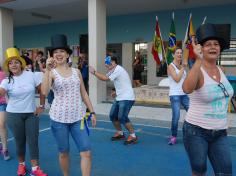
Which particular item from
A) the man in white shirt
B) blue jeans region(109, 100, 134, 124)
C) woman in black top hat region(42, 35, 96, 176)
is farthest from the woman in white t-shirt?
blue jeans region(109, 100, 134, 124)

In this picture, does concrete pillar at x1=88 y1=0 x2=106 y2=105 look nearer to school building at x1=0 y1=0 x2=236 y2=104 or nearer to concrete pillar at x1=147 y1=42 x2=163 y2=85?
school building at x1=0 y1=0 x2=236 y2=104

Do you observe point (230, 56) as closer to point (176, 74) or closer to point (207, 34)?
point (176, 74)

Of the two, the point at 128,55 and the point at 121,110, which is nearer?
the point at 121,110

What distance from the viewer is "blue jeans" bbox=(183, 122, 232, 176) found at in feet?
8.75

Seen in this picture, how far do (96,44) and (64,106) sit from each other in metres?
7.19

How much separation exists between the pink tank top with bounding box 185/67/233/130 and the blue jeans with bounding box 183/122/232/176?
64 mm

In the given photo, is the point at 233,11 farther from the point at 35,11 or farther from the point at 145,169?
the point at 145,169

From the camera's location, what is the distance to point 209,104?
2.65m

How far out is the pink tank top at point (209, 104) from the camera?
8.53ft

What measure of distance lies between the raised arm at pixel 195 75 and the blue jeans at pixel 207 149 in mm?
390

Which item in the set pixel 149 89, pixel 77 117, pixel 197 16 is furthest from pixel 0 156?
pixel 197 16

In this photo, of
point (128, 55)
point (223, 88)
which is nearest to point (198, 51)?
point (223, 88)

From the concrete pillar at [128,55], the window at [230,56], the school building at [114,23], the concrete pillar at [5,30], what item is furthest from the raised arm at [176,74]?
the concrete pillar at [128,55]

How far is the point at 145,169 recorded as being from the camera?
14.7 ft
